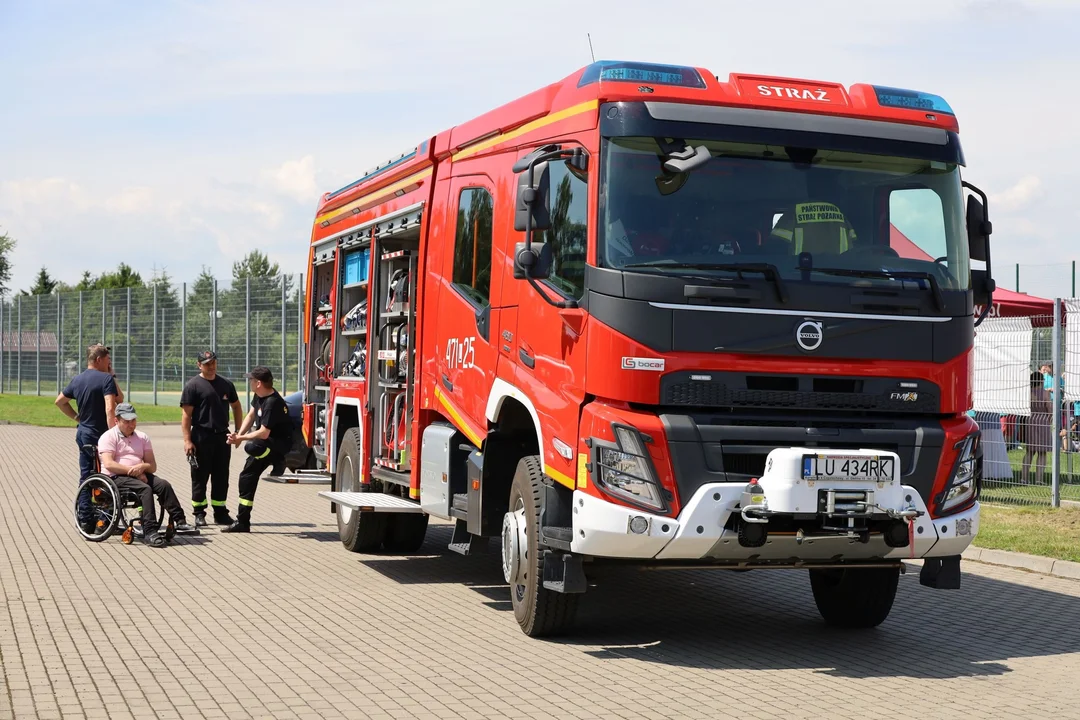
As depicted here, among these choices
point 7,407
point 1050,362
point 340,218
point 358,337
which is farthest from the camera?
point 7,407

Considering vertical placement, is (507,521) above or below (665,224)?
below

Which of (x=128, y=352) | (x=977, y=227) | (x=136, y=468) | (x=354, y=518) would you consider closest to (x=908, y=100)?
(x=977, y=227)

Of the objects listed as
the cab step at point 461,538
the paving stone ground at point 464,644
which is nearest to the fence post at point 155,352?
the paving stone ground at point 464,644

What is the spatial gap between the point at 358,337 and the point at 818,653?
599cm

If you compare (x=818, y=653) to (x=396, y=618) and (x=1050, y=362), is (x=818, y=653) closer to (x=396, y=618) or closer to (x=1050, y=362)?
(x=396, y=618)

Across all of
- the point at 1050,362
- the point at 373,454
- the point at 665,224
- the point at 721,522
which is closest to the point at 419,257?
the point at 373,454

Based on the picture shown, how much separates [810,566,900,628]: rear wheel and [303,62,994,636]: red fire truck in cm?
4

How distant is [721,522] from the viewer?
767 cm

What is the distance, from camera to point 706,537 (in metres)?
7.67

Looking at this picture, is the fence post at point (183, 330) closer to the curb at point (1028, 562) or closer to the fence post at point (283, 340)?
the fence post at point (283, 340)

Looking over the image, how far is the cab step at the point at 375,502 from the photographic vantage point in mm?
10984

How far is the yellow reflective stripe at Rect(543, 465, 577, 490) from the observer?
802 centimetres

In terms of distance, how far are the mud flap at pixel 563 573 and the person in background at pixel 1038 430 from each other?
30.3 feet

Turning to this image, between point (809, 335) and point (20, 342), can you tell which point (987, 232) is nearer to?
point (809, 335)
